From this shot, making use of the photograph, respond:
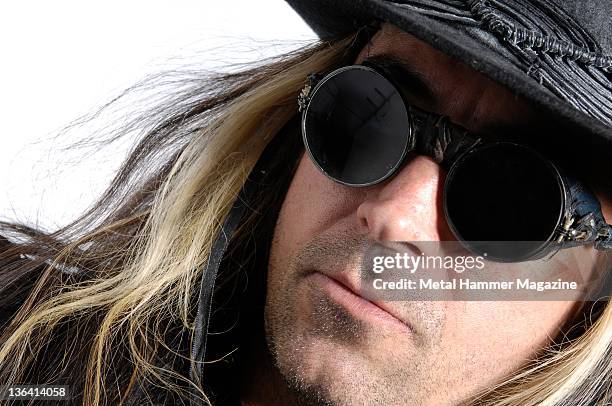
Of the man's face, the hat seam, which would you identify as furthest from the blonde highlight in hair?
the hat seam

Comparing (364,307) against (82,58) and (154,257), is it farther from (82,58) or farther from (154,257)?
(82,58)

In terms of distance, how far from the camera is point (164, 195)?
1747 millimetres

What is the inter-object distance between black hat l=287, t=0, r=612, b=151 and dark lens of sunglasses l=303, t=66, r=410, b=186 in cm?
18

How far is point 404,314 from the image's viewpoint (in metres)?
1.29

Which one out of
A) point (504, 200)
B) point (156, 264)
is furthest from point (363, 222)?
point (156, 264)

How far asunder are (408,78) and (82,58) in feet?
4.35

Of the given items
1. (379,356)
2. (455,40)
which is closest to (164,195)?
(379,356)

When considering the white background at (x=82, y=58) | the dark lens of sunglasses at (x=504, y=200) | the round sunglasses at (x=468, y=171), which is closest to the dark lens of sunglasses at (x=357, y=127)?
the round sunglasses at (x=468, y=171)

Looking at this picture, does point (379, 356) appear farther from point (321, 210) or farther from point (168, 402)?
point (168, 402)

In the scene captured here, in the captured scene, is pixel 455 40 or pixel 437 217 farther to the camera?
pixel 437 217

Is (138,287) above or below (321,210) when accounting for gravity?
below

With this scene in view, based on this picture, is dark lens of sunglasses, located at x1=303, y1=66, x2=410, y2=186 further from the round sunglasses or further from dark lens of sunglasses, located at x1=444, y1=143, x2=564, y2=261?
dark lens of sunglasses, located at x1=444, y1=143, x2=564, y2=261

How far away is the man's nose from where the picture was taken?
49.1 inches

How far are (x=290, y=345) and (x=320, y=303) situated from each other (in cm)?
11
